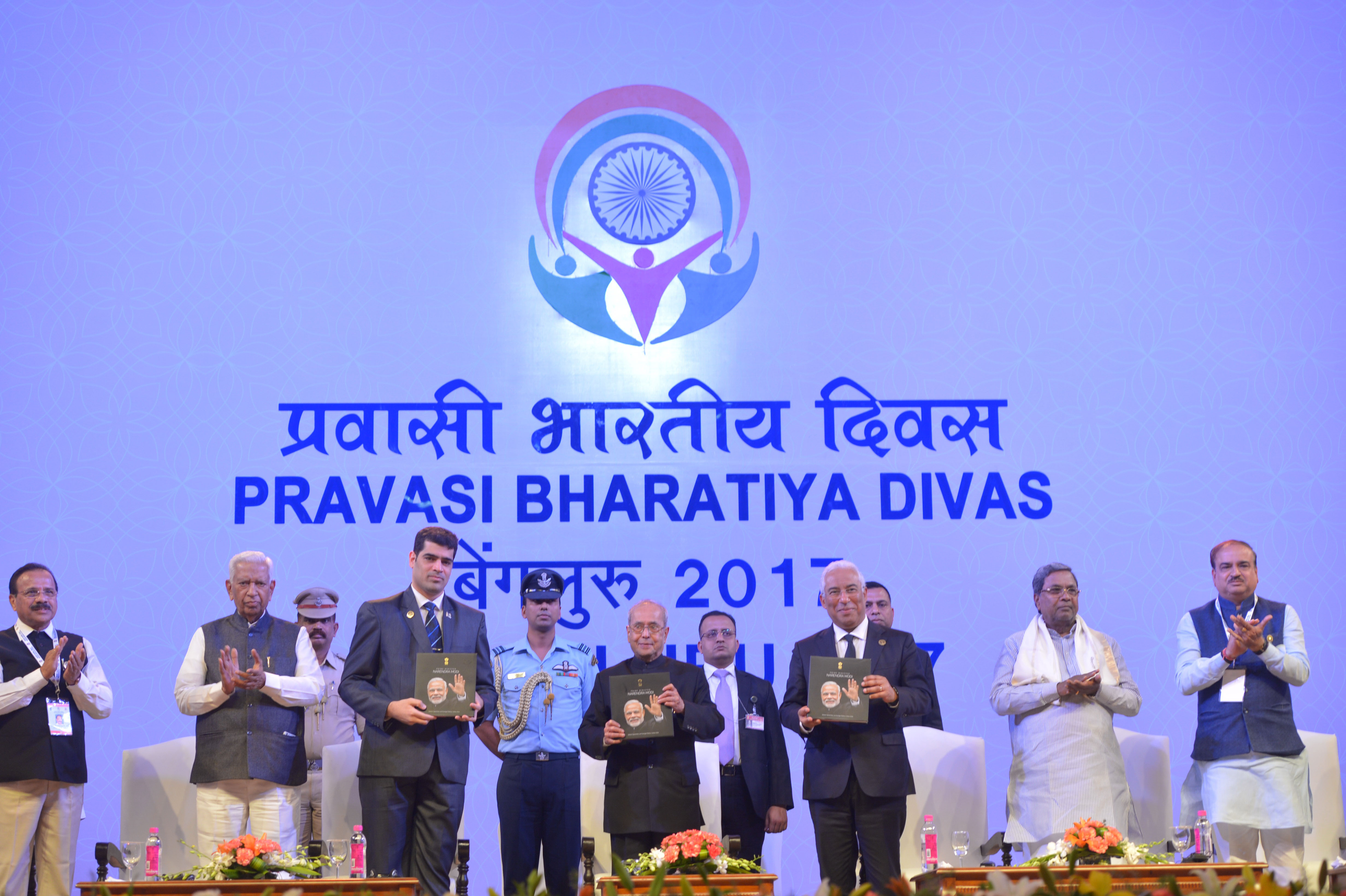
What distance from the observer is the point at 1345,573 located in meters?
6.00

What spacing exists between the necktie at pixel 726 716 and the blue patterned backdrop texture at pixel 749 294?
66 cm

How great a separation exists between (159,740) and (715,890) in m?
4.86

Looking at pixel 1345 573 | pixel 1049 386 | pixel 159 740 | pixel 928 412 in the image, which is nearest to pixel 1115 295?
pixel 1049 386

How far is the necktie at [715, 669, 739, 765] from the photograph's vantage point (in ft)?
16.8

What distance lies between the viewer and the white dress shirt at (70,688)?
4.50m

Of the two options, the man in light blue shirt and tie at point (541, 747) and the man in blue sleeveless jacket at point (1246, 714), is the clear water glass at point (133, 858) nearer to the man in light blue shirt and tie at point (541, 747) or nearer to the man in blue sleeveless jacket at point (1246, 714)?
the man in light blue shirt and tie at point (541, 747)

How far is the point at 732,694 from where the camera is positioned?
5.24 meters

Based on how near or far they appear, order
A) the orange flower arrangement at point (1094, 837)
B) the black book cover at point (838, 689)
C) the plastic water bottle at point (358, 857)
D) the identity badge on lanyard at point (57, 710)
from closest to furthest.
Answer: the orange flower arrangement at point (1094, 837) → the plastic water bottle at point (358, 857) → the black book cover at point (838, 689) → the identity badge on lanyard at point (57, 710)

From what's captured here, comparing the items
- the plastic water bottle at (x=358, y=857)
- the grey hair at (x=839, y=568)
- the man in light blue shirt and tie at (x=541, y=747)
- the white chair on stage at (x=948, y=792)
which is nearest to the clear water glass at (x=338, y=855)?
the plastic water bottle at (x=358, y=857)

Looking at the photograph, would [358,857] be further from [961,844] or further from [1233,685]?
[1233,685]

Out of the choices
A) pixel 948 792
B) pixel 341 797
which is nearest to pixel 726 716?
pixel 948 792

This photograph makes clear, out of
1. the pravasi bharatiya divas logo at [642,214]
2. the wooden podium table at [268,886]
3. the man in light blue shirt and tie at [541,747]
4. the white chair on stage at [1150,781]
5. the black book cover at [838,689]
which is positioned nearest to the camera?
the wooden podium table at [268,886]

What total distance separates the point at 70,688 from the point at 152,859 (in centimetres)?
117

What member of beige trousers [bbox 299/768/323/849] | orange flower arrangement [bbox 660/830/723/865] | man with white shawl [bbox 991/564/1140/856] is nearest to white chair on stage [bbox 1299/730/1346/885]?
man with white shawl [bbox 991/564/1140/856]
